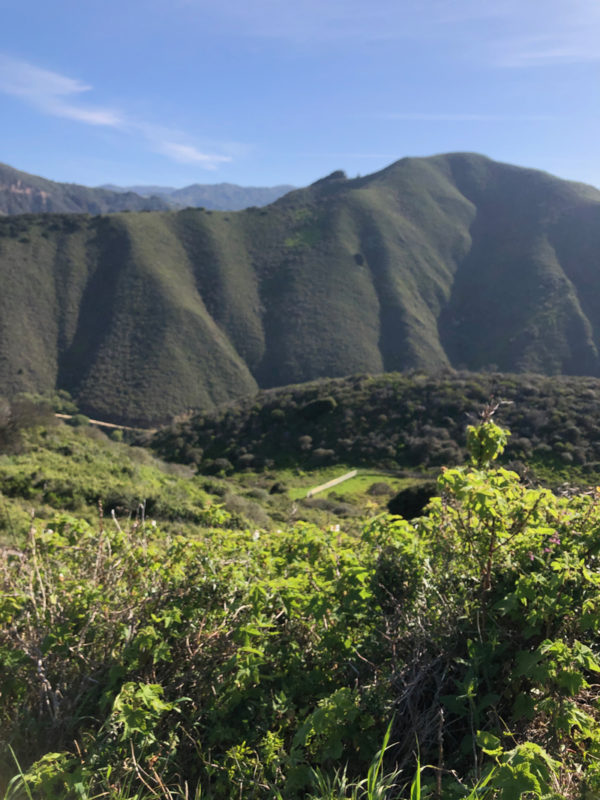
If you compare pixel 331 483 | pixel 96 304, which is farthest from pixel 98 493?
pixel 96 304

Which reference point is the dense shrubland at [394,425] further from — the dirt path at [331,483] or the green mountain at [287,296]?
the green mountain at [287,296]

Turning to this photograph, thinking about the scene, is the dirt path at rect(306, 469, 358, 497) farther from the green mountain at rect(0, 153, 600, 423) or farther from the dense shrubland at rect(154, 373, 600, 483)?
the green mountain at rect(0, 153, 600, 423)

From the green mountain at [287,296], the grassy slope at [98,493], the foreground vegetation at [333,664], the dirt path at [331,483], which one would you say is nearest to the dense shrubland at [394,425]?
the dirt path at [331,483]

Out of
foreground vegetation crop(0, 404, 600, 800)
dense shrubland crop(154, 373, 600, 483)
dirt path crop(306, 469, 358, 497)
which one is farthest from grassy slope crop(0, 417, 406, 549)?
dense shrubland crop(154, 373, 600, 483)

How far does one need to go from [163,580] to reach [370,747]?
1542mm

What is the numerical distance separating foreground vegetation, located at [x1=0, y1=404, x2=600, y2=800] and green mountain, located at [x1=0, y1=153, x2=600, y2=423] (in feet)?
185

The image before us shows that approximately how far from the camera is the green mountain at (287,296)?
64812 millimetres

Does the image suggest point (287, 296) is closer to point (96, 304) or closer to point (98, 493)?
point (96, 304)

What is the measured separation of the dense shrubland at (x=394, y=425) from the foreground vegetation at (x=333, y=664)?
26.0m

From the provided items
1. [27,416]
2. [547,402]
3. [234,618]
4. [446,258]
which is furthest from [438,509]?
[446,258]

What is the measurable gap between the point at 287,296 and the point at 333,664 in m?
79.4

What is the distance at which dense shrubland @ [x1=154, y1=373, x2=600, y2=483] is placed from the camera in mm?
29844

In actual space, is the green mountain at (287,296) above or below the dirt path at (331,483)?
above

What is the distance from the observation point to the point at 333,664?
2916mm
